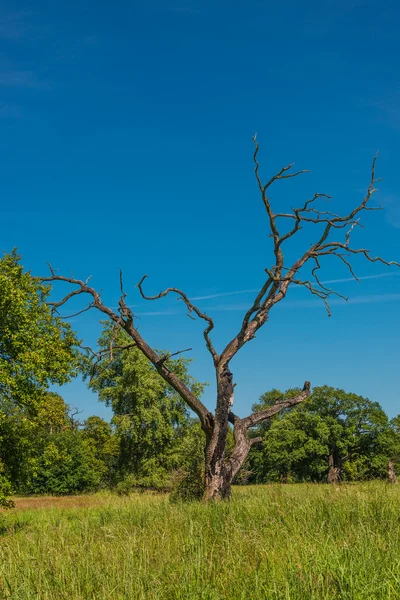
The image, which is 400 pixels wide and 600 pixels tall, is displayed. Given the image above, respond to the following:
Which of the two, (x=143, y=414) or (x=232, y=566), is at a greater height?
(x=143, y=414)

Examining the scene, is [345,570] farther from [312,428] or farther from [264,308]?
[312,428]

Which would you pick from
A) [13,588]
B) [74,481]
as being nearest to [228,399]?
[13,588]

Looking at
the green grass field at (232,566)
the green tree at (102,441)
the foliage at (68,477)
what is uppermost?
the green tree at (102,441)

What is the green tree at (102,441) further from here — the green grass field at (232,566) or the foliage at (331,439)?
the green grass field at (232,566)

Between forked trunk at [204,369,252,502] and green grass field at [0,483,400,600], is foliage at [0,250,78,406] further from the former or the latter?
green grass field at [0,483,400,600]

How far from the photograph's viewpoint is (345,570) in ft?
14.7

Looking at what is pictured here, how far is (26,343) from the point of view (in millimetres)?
18797

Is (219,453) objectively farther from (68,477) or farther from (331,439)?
(331,439)

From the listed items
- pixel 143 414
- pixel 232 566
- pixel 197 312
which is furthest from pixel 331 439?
pixel 232 566

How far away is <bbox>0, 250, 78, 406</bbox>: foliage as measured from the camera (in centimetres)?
1820

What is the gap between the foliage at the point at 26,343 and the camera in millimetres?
18203

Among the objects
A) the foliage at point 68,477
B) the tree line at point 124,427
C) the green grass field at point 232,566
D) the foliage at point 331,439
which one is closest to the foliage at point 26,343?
the tree line at point 124,427

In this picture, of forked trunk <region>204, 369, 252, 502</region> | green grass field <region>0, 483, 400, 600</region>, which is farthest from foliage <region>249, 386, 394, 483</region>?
green grass field <region>0, 483, 400, 600</region>

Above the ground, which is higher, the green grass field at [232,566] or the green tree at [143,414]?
the green tree at [143,414]
